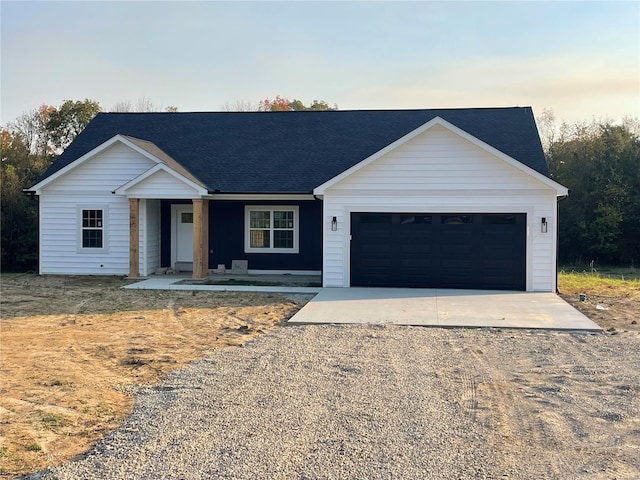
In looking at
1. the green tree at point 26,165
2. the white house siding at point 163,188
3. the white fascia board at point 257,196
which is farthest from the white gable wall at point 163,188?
the green tree at point 26,165

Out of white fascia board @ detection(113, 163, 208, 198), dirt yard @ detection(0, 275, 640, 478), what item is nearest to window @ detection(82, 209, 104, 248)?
white fascia board @ detection(113, 163, 208, 198)

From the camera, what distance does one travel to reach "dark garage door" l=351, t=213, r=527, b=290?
15828 mm

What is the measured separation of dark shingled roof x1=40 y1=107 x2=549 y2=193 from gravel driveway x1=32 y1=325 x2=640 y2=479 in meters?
10.3

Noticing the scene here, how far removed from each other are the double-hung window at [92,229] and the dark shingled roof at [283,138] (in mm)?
2038

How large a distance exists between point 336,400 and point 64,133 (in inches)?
1448

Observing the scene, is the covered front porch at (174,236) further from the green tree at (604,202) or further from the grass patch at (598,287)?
the green tree at (604,202)

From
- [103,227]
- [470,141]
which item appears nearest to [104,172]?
[103,227]

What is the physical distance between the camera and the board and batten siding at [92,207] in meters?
18.7

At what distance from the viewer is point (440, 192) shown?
15969 mm

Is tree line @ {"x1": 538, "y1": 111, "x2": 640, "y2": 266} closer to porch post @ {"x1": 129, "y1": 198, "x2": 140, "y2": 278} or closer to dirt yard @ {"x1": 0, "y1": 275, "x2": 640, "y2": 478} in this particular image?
dirt yard @ {"x1": 0, "y1": 275, "x2": 640, "y2": 478}

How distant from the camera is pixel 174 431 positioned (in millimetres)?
5441

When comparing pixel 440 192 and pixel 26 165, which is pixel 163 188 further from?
pixel 26 165

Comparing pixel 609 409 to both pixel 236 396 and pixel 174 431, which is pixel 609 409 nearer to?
pixel 236 396

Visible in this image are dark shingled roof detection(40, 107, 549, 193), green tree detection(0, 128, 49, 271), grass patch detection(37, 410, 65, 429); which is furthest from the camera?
green tree detection(0, 128, 49, 271)
